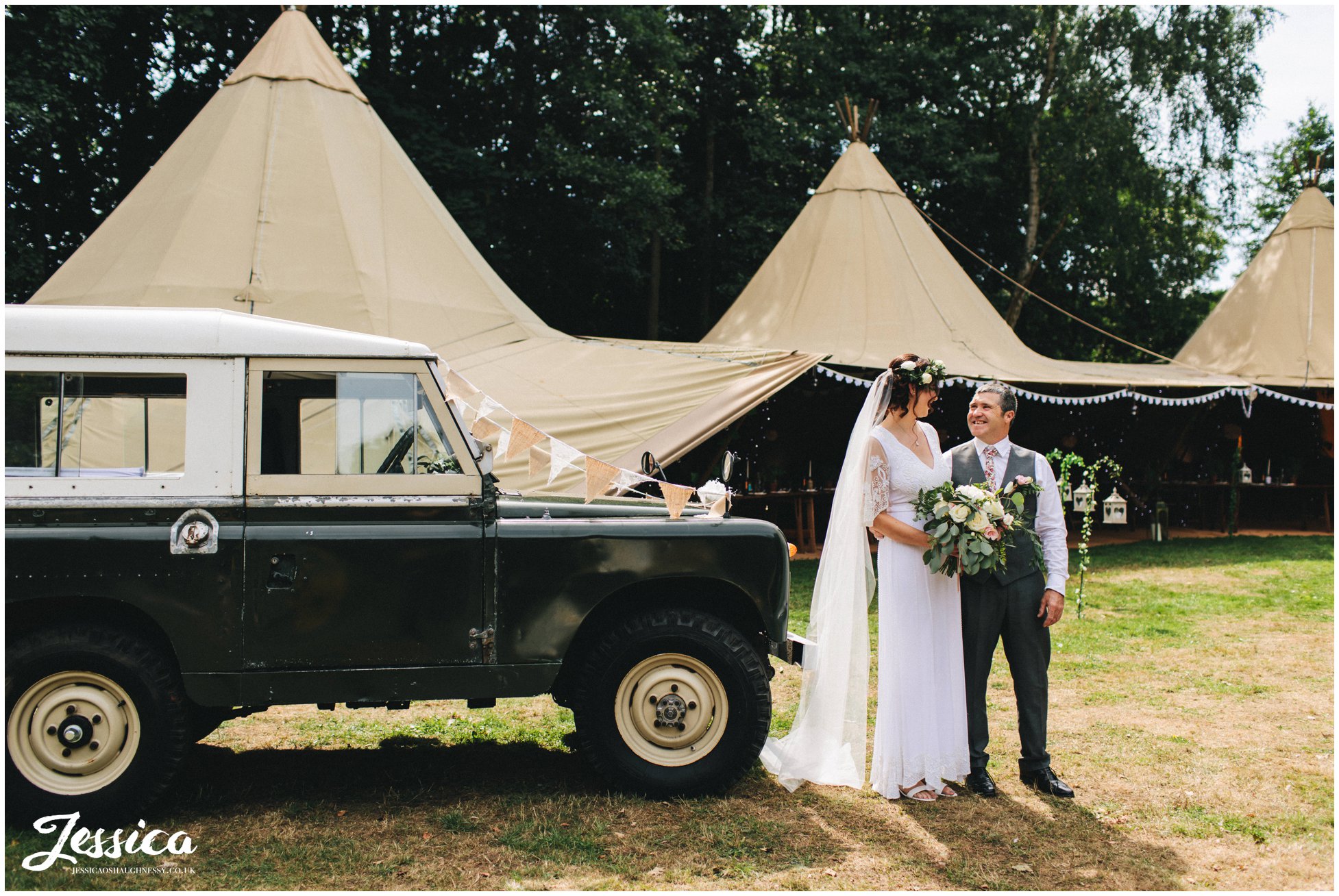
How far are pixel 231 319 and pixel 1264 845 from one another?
4.78m

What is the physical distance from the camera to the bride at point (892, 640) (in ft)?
15.0

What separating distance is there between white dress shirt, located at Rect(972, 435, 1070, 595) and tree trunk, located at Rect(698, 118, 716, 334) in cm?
1948

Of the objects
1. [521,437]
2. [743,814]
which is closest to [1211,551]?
[743,814]

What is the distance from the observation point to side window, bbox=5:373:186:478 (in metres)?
3.99

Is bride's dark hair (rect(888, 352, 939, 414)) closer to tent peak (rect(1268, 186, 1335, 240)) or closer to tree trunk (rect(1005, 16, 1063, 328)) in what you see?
tent peak (rect(1268, 186, 1335, 240))

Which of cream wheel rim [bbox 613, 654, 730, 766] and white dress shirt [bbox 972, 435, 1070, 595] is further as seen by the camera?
white dress shirt [bbox 972, 435, 1070, 595]

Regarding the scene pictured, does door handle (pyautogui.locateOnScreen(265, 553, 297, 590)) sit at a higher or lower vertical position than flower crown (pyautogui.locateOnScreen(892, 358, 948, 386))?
lower

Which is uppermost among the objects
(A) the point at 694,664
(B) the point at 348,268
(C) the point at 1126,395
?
(B) the point at 348,268

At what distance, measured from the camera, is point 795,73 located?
24.4 metres

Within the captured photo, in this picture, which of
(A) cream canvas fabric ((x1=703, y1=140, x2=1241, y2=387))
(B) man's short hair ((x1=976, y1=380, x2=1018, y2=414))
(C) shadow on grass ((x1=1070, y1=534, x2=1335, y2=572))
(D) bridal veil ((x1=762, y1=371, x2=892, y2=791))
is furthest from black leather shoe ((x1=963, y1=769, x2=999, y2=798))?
(A) cream canvas fabric ((x1=703, y1=140, x2=1241, y2=387))

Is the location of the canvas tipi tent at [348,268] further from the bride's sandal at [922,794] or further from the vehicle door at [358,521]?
the bride's sandal at [922,794]

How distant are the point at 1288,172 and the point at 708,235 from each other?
64.9 feet

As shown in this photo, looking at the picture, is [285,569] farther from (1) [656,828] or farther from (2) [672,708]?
(1) [656,828]

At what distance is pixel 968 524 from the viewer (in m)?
4.45
